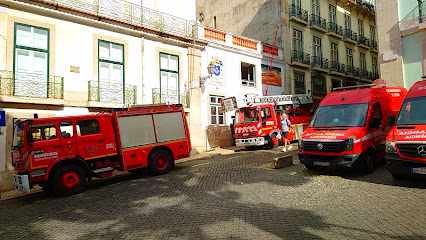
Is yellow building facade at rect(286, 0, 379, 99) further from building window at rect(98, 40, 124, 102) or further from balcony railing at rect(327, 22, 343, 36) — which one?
building window at rect(98, 40, 124, 102)

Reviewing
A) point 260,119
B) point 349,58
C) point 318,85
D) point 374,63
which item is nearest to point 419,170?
point 260,119

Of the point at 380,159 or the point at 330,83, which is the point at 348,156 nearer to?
the point at 380,159

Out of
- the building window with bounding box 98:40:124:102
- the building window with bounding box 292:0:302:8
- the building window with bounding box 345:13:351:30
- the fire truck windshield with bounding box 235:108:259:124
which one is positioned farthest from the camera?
the building window with bounding box 345:13:351:30

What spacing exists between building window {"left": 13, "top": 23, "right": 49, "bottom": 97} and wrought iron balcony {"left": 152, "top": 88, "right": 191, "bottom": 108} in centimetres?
538

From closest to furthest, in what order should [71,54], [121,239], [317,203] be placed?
1. [121,239]
2. [317,203]
3. [71,54]

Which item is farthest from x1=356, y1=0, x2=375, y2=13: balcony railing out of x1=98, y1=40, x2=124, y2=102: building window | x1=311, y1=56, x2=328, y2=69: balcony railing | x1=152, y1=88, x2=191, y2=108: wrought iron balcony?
x1=98, y1=40, x2=124, y2=102: building window

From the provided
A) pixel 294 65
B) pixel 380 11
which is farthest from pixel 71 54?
pixel 294 65

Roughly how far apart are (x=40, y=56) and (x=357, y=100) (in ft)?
42.0

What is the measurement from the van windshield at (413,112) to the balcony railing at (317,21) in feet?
63.9

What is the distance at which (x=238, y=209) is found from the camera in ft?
19.4

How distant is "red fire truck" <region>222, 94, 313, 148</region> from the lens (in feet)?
49.4

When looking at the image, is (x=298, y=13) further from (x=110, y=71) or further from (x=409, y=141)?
(x=409, y=141)

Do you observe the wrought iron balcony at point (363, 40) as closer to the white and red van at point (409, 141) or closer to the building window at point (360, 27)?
the building window at point (360, 27)

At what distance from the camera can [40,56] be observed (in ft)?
41.3
